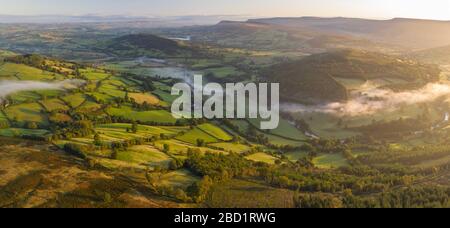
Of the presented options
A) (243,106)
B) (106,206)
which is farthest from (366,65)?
(106,206)

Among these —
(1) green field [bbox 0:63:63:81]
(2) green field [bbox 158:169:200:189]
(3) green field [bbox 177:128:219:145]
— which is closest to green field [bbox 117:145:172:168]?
(2) green field [bbox 158:169:200:189]

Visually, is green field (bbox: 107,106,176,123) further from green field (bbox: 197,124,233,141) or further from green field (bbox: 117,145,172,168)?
green field (bbox: 117,145,172,168)

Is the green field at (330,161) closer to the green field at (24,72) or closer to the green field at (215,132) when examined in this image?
the green field at (215,132)

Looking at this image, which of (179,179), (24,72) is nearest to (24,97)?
(24,72)

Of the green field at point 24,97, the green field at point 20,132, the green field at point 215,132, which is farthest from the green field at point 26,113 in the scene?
the green field at point 215,132

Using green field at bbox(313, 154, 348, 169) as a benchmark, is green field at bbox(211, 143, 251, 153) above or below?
above

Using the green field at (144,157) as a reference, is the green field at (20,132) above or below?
above

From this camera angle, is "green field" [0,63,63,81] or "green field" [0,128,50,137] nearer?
"green field" [0,128,50,137]

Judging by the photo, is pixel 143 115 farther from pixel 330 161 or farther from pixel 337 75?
pixel 337 75
